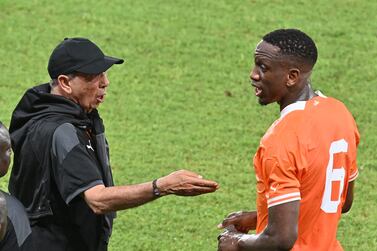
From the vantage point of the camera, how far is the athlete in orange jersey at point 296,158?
5.33 metres

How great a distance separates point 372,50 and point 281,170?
8795 millimetres

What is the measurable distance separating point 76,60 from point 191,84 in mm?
6521

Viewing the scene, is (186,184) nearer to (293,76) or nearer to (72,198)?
(72,198)

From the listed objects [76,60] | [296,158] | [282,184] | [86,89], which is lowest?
[282,184]

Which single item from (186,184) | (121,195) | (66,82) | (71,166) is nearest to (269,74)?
(186,184)

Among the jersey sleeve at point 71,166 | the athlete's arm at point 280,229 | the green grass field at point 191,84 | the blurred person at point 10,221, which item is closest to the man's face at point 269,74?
the athlete's arm at point 280,229

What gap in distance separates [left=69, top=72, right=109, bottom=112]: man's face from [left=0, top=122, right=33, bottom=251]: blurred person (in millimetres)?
958

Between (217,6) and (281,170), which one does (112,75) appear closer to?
(217,6)

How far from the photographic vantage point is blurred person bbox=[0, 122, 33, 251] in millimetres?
5082

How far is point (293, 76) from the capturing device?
5590 millimetres

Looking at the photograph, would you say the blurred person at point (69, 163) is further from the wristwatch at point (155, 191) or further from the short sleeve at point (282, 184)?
the short sleeve at point (282, 184)

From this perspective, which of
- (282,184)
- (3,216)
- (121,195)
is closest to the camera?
(3,216)

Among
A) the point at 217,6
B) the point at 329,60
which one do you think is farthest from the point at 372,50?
the point at 217,6

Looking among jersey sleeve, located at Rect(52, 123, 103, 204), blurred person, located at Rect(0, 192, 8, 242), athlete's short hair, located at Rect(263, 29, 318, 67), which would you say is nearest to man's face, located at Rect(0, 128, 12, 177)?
blurred person, located at Rect(0, 192, 8, 242)
